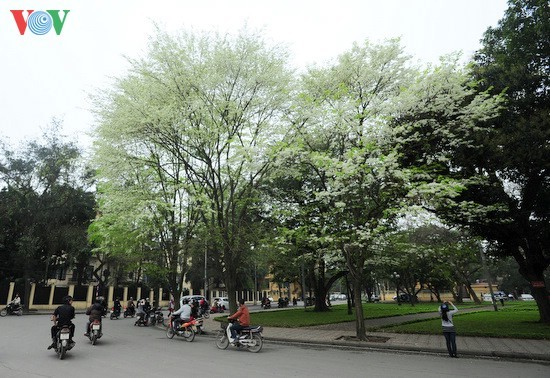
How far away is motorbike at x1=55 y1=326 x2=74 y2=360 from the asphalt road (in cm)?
25

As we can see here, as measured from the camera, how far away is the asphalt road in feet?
27.5

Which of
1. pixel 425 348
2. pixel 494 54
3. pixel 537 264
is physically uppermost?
pixel 494 54

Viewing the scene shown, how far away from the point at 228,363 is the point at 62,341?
4822mm

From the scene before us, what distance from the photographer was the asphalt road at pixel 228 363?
8.38m

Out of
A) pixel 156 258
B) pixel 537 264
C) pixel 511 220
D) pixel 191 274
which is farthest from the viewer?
pixel 191 274

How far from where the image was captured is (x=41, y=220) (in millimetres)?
35938

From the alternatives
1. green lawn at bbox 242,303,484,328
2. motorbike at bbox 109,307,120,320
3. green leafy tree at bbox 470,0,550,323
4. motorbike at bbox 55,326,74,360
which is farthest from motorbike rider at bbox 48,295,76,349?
motorbike at bbox 109,307,120,320

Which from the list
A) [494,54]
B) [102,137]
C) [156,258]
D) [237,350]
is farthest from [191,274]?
[494,54]

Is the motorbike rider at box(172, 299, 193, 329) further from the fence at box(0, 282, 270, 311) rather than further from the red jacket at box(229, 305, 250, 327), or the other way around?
the fence at box(0, 282, 270, 311)

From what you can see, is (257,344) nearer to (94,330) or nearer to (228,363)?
(228,363)

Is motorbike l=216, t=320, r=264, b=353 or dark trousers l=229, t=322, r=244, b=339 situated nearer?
motorbike l=216, t=320, r=264, b=353

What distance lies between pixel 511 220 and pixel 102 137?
767 inches

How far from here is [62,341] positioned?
10.1 meters

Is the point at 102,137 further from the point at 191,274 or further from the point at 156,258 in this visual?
the point at 191,274
